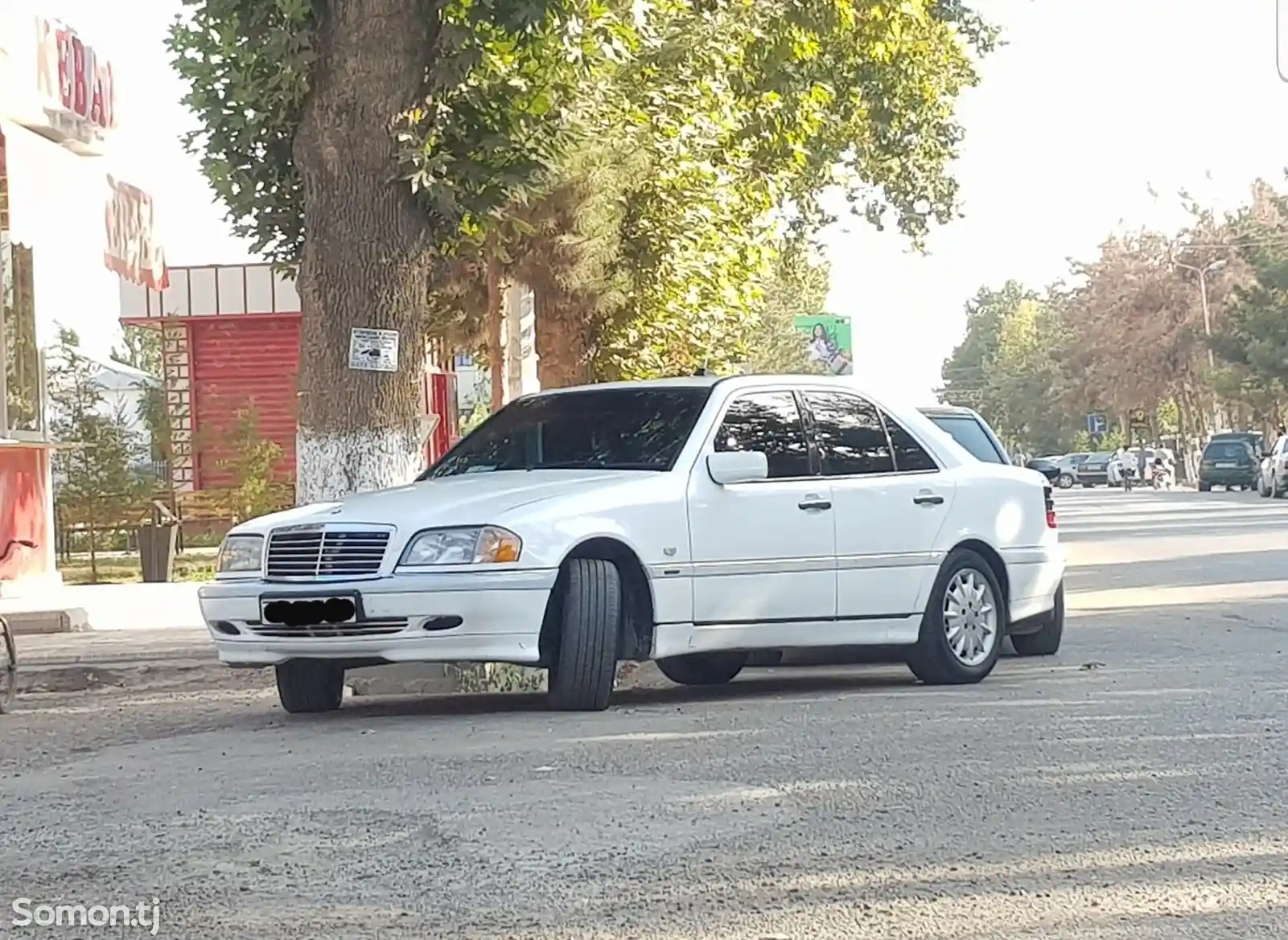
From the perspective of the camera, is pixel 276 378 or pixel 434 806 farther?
pixel 276 378

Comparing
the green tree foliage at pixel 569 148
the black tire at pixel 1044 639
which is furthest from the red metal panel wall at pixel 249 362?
the black tire at pixel 1044 639

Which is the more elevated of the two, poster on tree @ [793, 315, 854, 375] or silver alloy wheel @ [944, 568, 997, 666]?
poster on tree @ [793, 315, 854, 375]

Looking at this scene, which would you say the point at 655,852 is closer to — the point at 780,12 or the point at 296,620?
the point at 296,620

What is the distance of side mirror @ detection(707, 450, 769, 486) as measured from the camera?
9.88 meters

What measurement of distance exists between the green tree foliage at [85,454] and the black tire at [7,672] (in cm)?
1526

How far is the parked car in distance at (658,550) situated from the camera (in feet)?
29.9

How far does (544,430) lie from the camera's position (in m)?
10.7

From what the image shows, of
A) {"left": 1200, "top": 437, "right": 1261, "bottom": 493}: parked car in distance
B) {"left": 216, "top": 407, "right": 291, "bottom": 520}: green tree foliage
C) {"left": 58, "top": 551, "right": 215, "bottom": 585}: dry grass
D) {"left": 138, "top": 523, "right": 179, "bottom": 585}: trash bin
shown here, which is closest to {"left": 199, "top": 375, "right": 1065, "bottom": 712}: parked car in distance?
{"left": 138, "top": 523, "right": 179, "bottom": 585}: trash bin

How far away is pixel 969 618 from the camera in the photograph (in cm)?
1104

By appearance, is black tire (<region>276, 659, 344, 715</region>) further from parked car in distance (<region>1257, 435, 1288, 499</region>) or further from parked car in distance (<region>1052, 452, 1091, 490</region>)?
parked car in distance (<region>1052, 452, 1091, 490</region>)

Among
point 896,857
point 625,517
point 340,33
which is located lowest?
point 896,857

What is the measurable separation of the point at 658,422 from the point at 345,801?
3751 mm

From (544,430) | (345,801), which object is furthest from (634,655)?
(345,801)

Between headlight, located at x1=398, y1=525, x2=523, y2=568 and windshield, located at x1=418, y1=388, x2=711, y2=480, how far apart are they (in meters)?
1.14
